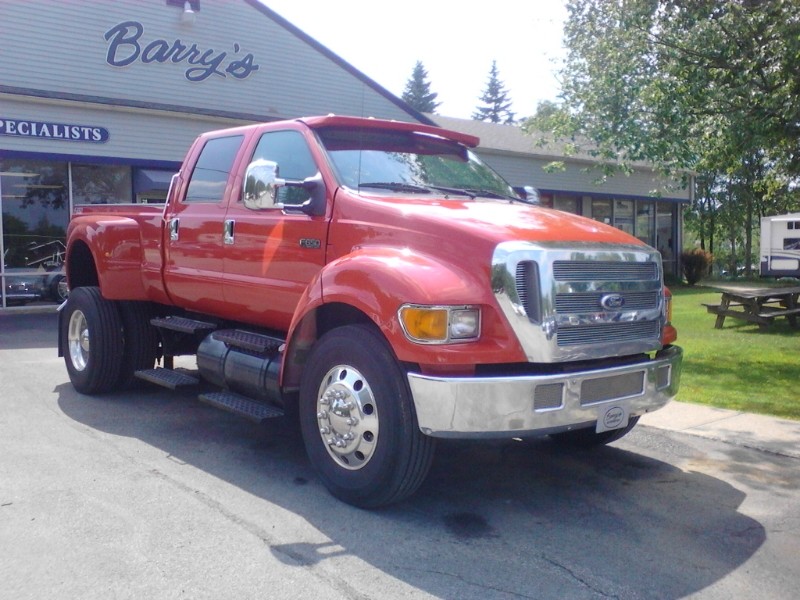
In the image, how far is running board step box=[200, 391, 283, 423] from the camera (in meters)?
5.29

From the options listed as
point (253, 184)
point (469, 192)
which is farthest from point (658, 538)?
point (253, 184)

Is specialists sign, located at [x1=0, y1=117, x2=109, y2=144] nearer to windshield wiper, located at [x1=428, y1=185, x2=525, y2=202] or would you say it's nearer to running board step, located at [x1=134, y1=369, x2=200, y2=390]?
running board step, located at [x1=134, y1=369, x2=200, y2=390]

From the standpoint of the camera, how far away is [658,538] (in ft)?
14.5

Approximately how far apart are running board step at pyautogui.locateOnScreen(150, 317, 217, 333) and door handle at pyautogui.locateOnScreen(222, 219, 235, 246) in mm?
794

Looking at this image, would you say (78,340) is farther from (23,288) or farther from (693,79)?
(23,288)

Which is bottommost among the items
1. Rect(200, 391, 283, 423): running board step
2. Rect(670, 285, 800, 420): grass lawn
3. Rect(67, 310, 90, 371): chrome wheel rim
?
Rect(670, 285, 800, 420): grass lawn

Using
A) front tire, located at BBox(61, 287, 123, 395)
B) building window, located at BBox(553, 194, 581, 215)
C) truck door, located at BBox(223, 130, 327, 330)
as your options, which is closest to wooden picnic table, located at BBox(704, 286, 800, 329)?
truck door, located at BBox(223, 130, 327, 330)

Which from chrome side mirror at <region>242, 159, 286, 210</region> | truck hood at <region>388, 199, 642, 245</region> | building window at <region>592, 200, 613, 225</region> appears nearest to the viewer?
truck hood at <region>388, 199, 642, 245</region>

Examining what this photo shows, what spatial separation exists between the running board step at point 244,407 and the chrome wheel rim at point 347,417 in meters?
0.56

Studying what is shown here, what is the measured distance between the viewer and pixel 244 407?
5.48m

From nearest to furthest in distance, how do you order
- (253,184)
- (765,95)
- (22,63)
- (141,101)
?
(253,184), (765,95), (22,63), (141,101)

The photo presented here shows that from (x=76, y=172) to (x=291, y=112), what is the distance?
18.0 feet

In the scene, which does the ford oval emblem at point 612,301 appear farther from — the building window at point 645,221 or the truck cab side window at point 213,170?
the building window at point 645,221

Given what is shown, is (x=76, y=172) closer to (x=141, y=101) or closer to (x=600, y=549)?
(x=141, y=101)
